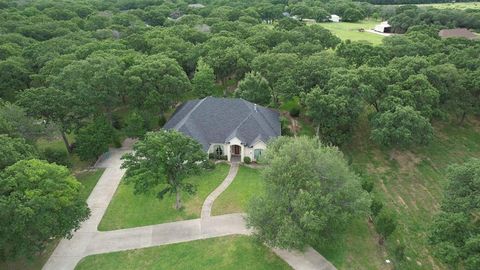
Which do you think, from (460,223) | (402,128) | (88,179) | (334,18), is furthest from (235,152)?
(334,18)

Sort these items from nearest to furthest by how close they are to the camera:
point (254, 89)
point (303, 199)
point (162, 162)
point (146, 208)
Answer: point (303, 199), point (162, 162), point (146, 208), point (254, 89)

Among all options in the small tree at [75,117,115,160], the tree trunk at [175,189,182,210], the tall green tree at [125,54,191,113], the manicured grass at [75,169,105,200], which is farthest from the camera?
the tall green tree at [125,54,191,113]

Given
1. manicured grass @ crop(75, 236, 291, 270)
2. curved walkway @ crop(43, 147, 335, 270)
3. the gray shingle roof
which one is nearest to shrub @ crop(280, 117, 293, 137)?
the gray shingle roof

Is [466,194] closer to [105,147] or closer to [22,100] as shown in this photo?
[105,147]

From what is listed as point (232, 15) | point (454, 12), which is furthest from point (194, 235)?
point (454, 12)

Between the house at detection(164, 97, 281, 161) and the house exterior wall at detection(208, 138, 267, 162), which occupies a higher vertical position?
the house at detection(164, 97, 281, 161)

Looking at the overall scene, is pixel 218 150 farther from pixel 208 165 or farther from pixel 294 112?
pixel 294 112

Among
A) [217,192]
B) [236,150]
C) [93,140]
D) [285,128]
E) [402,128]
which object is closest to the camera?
[217,192]

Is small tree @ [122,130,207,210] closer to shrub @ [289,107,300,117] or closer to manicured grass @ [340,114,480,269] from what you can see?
manicured grass @ [340,114,480,269]

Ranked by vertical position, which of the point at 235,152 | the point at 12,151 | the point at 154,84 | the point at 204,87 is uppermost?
the point at 154,84
